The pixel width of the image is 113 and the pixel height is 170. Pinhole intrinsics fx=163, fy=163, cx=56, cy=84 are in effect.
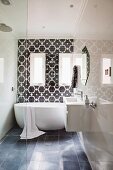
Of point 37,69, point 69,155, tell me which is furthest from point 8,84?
point 69,155

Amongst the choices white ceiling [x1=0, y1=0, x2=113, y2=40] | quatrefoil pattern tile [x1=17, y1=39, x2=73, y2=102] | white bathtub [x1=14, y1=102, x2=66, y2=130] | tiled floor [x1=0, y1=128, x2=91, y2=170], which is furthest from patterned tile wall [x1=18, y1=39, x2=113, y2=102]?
tiled floor [x1=0, y1=128, x2=91, y2=170]

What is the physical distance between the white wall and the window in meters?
0.48

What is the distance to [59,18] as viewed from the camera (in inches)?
133

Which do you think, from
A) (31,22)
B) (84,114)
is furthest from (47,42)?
(84,114)

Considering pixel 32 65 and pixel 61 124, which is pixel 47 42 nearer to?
pixel 32 65

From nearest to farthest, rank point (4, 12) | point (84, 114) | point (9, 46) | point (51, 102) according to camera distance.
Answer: point (84, 114) < point (4, 12) < point (9, 46) < point (51, 102)

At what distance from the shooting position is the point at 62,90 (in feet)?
15.1

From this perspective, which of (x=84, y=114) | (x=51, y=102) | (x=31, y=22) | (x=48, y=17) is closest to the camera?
(x=84, y=114)

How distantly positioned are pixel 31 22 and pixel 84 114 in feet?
7.67

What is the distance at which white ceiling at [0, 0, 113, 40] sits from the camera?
1.90 metres

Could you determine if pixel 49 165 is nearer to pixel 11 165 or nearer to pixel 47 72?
pixel 11 165

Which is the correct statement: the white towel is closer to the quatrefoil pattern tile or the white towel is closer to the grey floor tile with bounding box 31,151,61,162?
the quatrefoil pattern tile

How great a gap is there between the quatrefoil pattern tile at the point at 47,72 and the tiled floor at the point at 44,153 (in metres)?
1.21

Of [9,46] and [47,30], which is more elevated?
[47,30]
